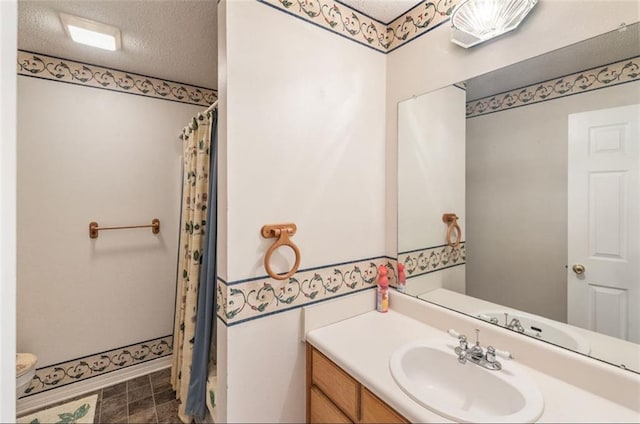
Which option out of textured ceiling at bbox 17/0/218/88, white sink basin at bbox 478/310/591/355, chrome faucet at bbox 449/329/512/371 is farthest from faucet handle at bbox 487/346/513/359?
textured ceiling at bbox 17/0/218/88

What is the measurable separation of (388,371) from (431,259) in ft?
2.01

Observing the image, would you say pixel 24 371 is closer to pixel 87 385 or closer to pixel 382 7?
pixel 87 385

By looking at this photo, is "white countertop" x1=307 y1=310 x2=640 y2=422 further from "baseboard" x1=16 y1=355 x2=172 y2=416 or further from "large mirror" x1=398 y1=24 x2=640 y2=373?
"baseboard" x1=16 y1=355 x2=172 y2=416

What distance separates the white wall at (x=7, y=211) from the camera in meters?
0.35

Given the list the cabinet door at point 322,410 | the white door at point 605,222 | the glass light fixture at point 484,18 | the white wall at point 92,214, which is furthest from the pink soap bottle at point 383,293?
the white wall at point 92,214

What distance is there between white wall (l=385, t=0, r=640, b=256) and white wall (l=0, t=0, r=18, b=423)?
134 cm

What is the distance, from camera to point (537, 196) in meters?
1.04

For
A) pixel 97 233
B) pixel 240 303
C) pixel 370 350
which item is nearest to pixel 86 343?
pixel 97 233

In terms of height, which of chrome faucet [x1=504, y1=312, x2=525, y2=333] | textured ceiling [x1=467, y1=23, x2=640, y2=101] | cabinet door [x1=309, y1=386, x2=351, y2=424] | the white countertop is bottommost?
cabinet door [x1=309, y1=386, x2=351, y2=424]

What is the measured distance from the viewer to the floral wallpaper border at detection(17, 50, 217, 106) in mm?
1777

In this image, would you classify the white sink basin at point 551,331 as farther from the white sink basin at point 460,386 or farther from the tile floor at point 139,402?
the tile floor at point 139,402

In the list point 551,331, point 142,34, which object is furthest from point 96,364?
point 551,331

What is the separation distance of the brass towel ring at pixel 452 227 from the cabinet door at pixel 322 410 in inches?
33.4

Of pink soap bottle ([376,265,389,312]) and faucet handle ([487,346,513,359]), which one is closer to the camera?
faucet handle ([487,346,513,359])
